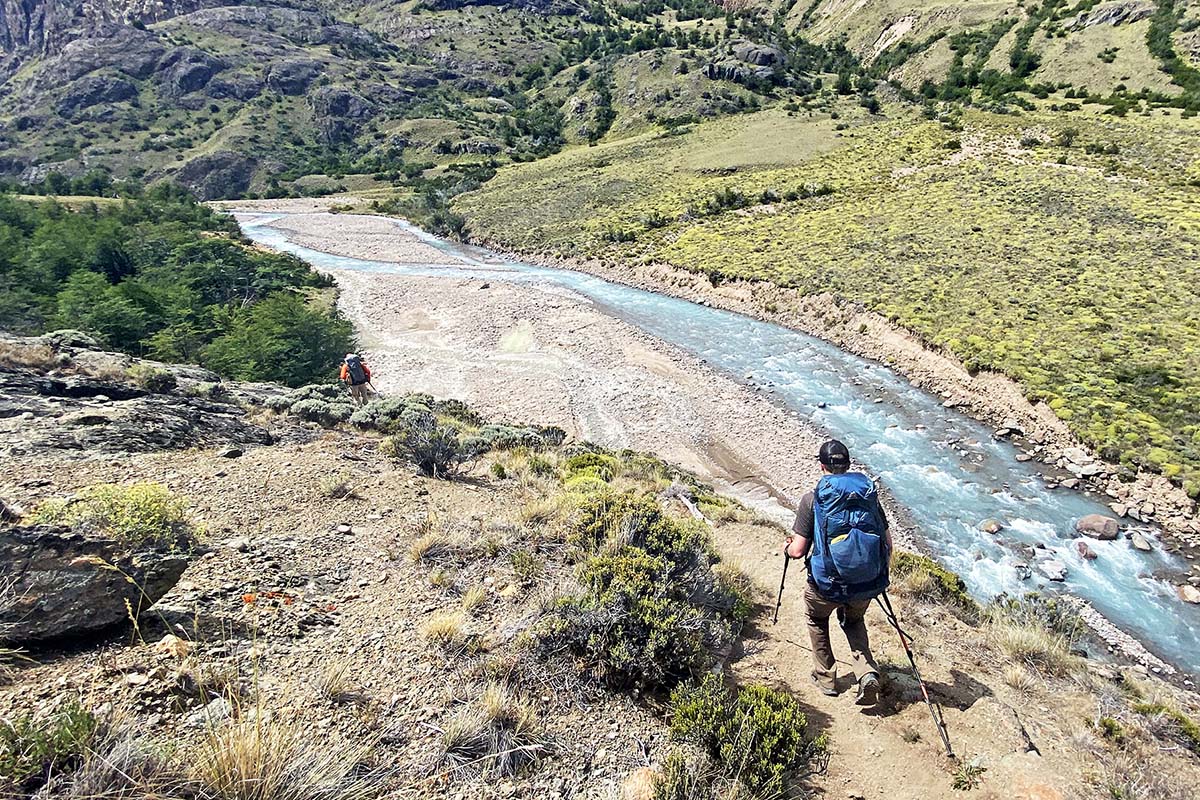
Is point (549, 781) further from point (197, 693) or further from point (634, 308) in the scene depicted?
point (634, 308)

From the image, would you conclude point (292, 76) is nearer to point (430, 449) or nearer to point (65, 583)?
point (430, 449)

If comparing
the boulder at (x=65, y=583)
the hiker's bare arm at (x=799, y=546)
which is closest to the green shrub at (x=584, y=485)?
the hiker's bare arm at (x=799, y=546)

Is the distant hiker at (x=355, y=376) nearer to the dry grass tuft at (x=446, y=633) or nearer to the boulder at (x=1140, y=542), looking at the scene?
the dry grass tuft at (x=446, y=633)

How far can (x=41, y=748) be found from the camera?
9.24 feet

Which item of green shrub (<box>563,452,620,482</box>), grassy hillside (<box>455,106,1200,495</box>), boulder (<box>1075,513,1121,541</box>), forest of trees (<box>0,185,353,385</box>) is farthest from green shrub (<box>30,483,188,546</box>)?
grassy hillside (<box>455,106,1200,495</box>)

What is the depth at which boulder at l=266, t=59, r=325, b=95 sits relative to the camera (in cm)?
13250

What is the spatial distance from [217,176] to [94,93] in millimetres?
54717

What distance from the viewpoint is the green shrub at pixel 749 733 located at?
4.50 meters

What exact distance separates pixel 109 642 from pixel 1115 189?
4625 cm

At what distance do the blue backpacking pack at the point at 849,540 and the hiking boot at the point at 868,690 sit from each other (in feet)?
3.30

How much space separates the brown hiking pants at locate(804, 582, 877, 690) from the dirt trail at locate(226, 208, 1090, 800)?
16.1 inches

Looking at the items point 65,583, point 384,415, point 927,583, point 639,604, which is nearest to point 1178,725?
point 927,583

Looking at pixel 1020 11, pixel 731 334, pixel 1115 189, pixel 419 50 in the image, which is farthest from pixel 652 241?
pixel 419 50

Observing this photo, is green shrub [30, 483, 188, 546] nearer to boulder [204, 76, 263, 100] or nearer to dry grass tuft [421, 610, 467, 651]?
dry grass tuft [421, 610, 467, 651]
